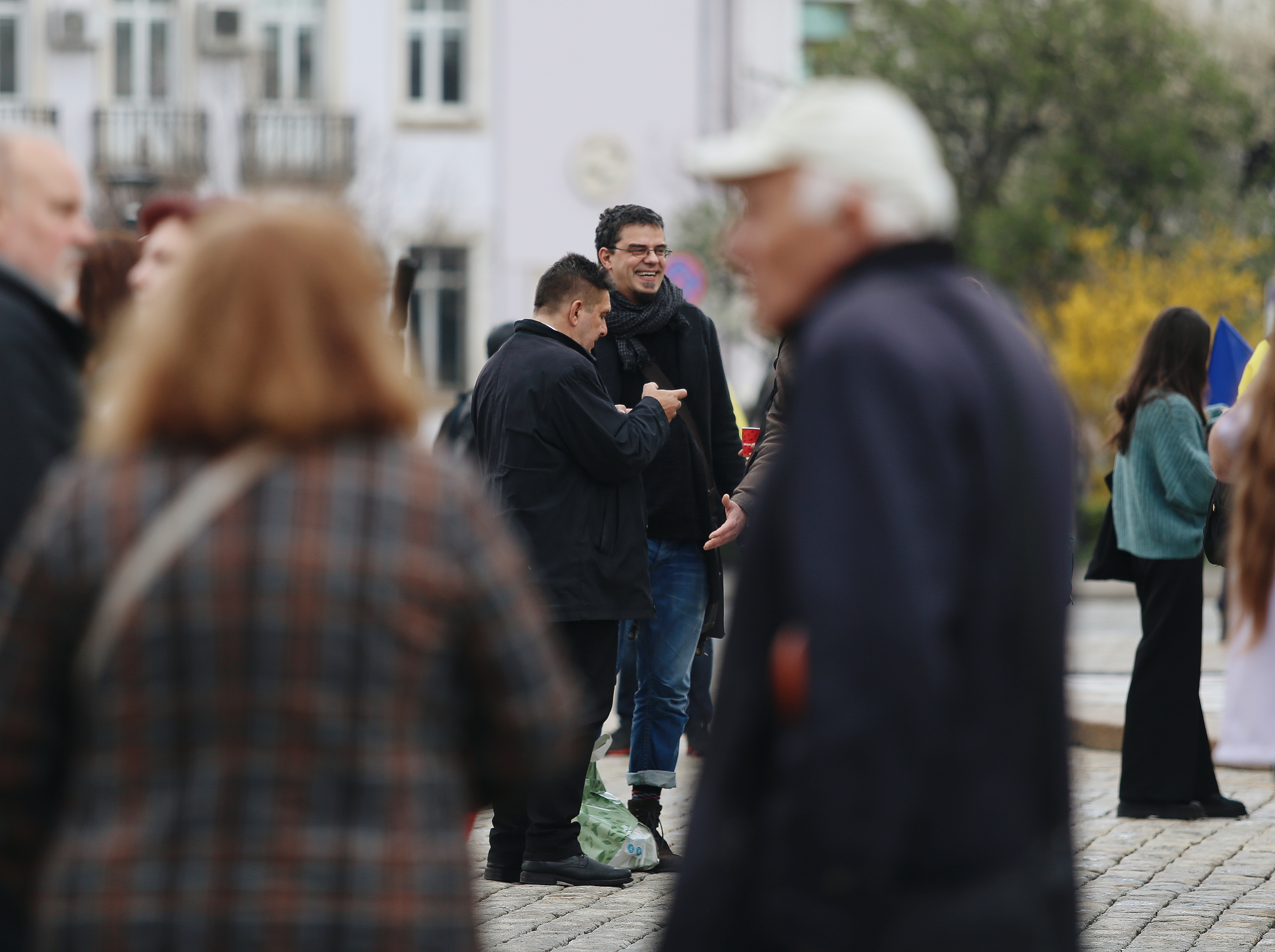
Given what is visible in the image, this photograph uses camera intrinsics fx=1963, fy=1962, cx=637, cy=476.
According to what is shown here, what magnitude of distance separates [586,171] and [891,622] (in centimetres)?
3156

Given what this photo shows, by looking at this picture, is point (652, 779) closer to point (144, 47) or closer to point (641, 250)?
point (641, 250)

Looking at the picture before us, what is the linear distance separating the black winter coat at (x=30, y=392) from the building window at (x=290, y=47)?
29956 mm

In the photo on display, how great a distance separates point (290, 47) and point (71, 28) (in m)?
3.47

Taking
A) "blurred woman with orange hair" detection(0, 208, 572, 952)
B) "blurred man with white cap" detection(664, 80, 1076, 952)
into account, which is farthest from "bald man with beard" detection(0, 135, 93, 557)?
"blurred man with white cap" detection(664, 80, 1076, 952)

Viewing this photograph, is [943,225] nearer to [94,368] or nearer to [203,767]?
[203,767]

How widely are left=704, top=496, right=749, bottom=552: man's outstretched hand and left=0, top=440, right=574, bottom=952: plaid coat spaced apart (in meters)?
4.42

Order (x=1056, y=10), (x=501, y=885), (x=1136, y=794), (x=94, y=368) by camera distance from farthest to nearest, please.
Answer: (x=1056, y=10), (x=1136, y=794), (x=501, y=885), (x=94, y=368)

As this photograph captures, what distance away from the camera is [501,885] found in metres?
6.50

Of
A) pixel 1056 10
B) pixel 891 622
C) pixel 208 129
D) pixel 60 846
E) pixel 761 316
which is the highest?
pixel 1056 10

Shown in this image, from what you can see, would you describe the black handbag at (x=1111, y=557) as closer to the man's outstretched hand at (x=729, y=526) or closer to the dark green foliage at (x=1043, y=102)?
the man's outstretched hand at (x=729, y=526)

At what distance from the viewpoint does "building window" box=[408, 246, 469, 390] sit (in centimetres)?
3288

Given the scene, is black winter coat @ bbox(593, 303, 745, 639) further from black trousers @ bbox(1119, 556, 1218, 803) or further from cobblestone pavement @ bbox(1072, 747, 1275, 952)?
black trousers @ bbox(1119, 556, 1218, 803)

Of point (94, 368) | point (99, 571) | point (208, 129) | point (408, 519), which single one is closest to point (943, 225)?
point (408, 519)

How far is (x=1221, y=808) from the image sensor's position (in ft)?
26.0
